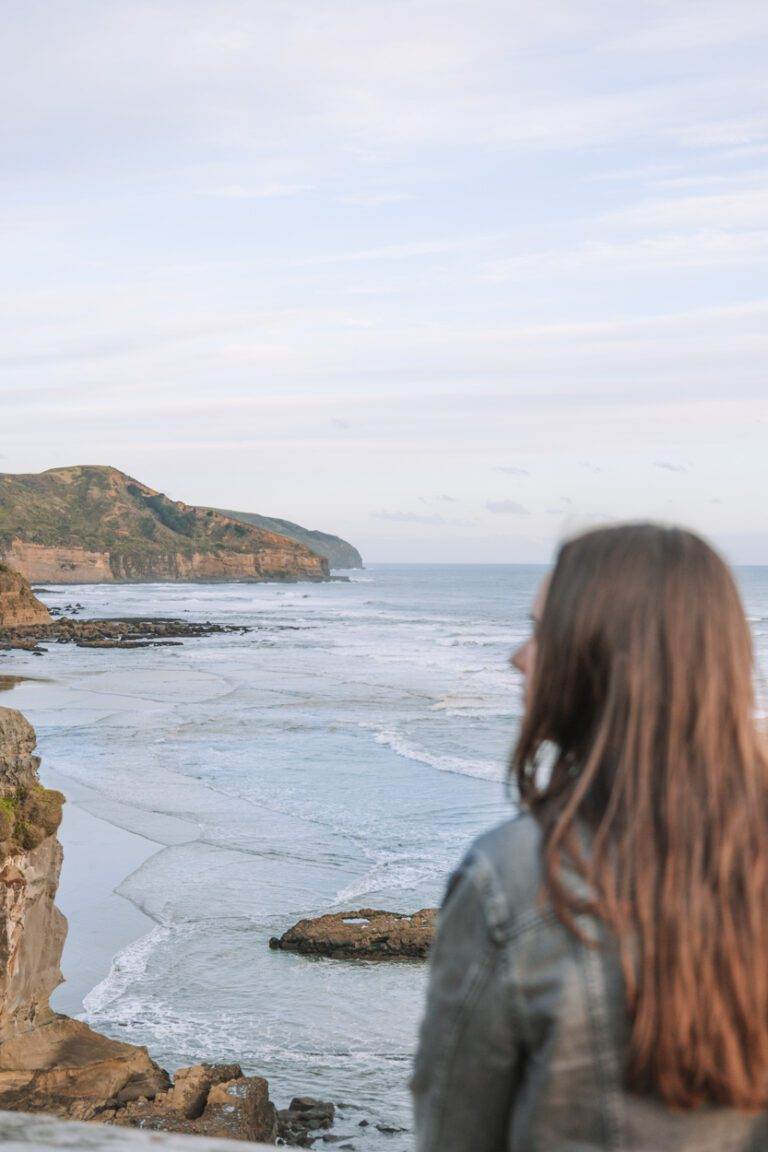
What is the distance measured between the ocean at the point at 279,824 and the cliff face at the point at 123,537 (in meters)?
108

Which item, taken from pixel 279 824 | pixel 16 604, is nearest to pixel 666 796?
pixel 279 824

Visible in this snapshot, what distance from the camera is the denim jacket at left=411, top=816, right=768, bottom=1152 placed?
1.36 meters

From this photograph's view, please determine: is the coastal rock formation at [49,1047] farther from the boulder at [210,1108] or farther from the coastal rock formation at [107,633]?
the coastal rock formation at [107,633]

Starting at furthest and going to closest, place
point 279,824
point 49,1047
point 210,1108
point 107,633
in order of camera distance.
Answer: point 107,633, point 279,824, point 49,1047, point 210,1108

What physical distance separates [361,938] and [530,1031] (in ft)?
35.8

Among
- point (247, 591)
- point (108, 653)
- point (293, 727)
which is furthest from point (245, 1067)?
point (247, 591)

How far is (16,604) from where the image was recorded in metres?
65.7

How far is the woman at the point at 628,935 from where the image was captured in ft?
4.45

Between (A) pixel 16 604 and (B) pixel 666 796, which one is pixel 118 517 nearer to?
(A) pixel 16 604

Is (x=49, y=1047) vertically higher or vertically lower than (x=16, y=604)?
lower

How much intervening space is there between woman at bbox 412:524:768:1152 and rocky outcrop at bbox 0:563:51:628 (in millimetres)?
65610

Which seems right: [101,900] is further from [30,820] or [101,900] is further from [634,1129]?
[634,1129]

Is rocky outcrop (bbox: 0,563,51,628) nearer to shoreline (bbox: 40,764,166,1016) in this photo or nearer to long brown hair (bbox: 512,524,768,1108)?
shoreline (bbox: 40,764,166,1016)

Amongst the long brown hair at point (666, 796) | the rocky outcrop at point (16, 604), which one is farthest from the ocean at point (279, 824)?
the rocky outcrop at point (16, 604)
